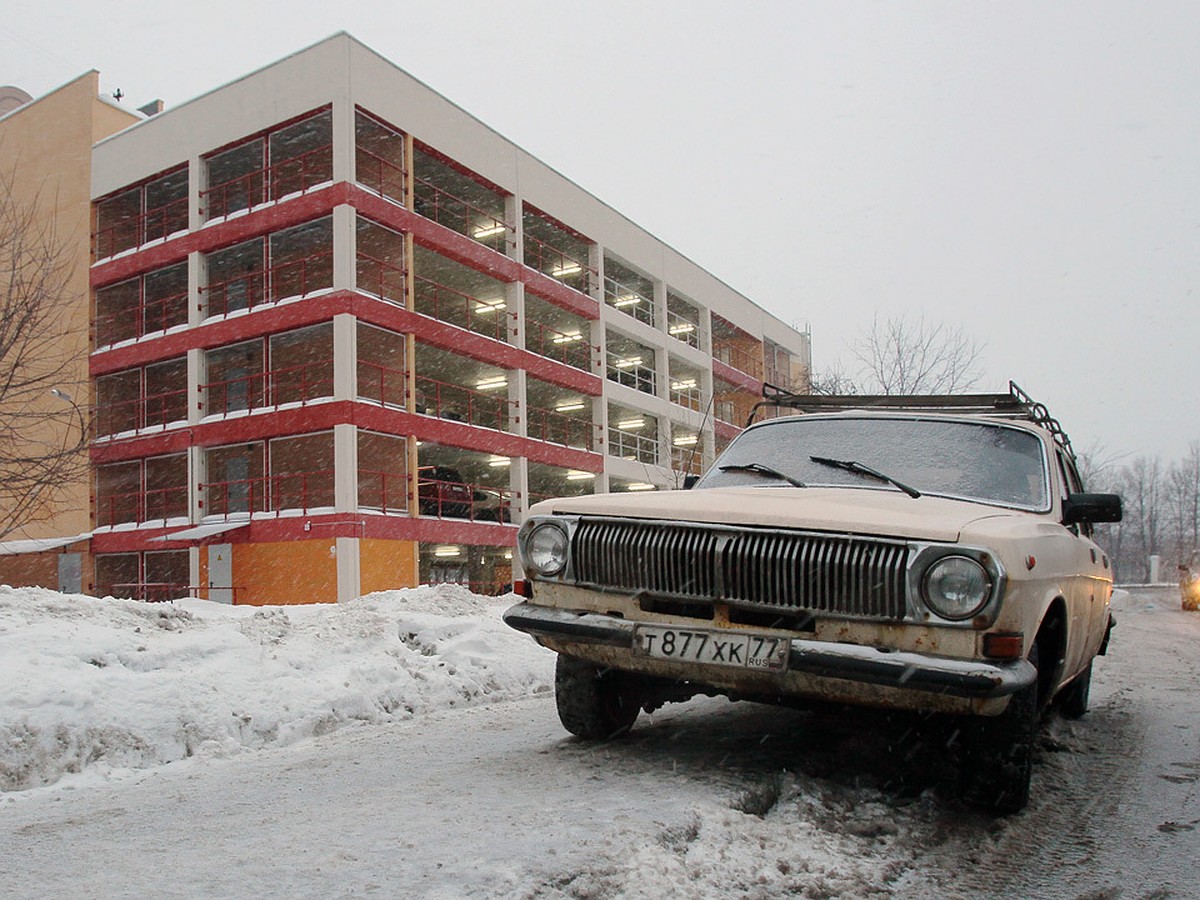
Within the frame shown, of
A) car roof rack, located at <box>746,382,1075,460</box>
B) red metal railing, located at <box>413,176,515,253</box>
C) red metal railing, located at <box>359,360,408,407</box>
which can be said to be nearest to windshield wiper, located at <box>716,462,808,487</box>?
car roof rack, located at <box>746,382,1075,460</box>

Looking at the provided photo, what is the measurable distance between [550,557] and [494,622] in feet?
16.9

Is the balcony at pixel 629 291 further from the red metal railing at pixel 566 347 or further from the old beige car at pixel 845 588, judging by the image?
the old beige car at pixel 845 588

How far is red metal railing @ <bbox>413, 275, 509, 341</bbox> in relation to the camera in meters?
32.0

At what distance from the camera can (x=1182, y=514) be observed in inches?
3632

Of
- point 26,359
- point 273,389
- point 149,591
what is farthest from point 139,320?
point 26,359

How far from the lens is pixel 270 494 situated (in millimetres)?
26469

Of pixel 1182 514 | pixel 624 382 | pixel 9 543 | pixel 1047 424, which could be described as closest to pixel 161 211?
pixel 9 543

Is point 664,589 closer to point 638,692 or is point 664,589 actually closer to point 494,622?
point 638,692

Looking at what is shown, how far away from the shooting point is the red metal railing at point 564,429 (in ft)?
117

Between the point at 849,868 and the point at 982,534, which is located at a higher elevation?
the point at 982,534

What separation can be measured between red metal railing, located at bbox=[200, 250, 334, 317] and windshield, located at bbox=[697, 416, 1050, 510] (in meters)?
23.8

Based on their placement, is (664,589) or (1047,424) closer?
(664,589)

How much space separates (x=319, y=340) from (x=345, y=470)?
516 centimetres

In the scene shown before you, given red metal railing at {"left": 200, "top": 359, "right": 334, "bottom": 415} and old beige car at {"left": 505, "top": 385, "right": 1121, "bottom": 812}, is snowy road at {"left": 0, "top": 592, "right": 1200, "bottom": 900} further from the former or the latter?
red metal railing at {"left": 200, "top": 359, "right": 334, "bottom": 415}
